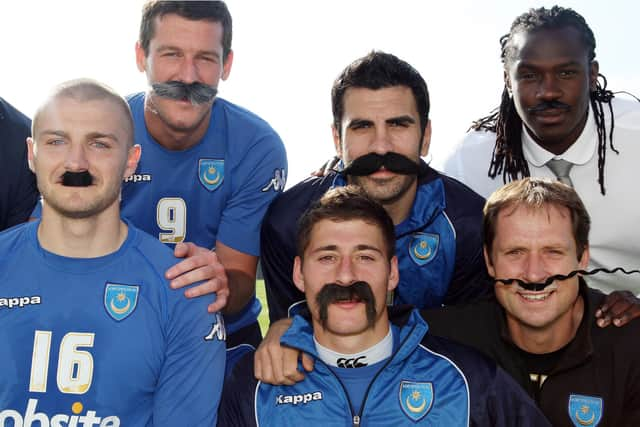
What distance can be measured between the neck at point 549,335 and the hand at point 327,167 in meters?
1.48

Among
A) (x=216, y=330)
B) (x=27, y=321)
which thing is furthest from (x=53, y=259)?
(x=216, y=330)

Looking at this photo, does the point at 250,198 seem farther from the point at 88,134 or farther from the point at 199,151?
the point at 88,134

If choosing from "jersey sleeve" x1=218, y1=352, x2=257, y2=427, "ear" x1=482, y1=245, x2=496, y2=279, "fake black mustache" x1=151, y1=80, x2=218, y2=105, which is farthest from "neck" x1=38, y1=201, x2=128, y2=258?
"ear" x1=482, y1=245, x2=496, y2=279

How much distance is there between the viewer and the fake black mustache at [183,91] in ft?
14.8

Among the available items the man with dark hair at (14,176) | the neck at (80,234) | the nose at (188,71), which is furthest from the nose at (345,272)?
the man with dark hair at (14,176)

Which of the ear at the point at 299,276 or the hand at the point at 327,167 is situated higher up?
the hand at the point at 327,167

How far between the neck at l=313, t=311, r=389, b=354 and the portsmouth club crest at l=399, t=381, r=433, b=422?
0.25 metres

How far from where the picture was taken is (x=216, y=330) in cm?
373

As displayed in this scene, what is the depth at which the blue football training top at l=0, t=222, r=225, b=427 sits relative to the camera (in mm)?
3477

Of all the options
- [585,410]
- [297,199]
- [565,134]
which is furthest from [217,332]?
[565,134]

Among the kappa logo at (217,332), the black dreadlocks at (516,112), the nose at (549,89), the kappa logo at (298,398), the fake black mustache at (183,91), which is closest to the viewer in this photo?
the kappa logo at (298,398)

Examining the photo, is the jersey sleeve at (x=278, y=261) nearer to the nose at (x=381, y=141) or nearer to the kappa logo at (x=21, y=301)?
the nose at (x=381, y=141)

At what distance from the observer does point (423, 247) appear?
4547mm

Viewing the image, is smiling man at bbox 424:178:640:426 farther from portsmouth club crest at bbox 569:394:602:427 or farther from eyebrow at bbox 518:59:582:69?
eyebrow at bbox 518:59:582:69
